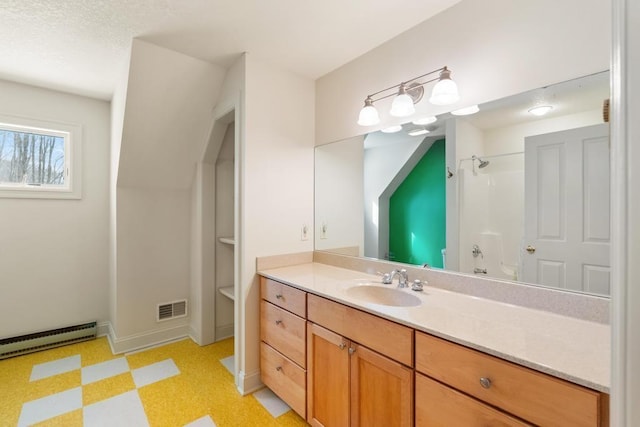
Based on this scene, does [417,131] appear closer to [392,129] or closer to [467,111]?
[392,129]

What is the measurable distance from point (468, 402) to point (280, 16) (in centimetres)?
198

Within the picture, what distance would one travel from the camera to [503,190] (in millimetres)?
1424

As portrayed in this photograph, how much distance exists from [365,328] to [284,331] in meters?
0.67

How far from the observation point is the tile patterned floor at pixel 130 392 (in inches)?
68.1

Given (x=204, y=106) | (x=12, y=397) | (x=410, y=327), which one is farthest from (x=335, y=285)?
(x=12, y=397)

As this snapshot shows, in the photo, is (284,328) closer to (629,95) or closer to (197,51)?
(629,95)

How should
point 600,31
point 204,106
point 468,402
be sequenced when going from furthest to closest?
point 204,106
point 600,31
point 468,402

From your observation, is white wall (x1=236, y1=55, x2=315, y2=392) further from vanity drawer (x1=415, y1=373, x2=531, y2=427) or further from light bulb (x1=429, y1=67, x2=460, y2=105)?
vanity drawer (x1=415, y1=373, x2=531, y2=427)

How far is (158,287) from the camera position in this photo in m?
2.76

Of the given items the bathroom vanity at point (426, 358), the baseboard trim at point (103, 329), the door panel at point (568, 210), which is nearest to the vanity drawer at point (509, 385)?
the bathroom vanity at point (426, 358)

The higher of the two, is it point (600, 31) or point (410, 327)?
point (600, 31)

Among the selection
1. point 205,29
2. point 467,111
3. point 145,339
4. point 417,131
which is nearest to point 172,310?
point 145,339

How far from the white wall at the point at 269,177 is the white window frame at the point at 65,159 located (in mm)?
1901

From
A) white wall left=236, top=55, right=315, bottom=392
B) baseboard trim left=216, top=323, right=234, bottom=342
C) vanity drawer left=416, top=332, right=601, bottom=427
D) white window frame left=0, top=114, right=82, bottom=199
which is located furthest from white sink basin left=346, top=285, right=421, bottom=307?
white window frame left=0, top=114, right=82, bottom=199
